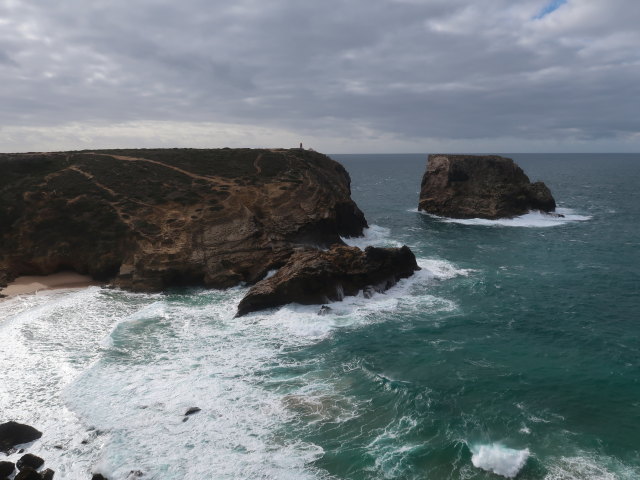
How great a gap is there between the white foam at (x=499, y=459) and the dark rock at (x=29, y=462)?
62.0ft

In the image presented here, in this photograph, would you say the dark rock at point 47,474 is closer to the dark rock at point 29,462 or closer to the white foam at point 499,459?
the dark rock at point 29,462

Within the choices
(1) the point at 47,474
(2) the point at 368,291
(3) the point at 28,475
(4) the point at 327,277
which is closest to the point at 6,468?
(3) the point at 28,475

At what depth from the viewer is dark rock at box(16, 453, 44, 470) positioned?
63.2ft

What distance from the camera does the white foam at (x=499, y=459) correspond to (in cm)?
1866

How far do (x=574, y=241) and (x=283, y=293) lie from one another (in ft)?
148

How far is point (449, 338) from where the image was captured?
31.8 m

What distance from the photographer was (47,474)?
61.6 feet

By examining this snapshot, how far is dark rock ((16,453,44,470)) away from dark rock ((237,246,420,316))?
18.9m

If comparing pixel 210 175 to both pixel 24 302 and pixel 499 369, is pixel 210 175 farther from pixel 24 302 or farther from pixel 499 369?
pixel 499 369

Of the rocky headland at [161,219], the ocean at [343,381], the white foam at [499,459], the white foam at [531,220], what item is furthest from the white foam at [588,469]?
the white foam at [531,220]

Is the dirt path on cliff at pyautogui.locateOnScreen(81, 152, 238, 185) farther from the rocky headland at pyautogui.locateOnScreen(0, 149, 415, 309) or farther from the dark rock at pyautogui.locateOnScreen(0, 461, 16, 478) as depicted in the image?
the dark rock at pyautogui.locateOnScreen(0, 461, 16, 478)

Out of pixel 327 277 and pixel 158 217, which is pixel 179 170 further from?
pixel 327 277

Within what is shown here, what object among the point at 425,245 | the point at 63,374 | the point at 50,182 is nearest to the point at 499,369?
the point at 63,374

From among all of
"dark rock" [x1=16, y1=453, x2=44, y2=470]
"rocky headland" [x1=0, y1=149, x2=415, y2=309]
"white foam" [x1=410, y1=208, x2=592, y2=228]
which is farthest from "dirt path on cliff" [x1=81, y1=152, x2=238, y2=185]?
"dark rock" [x1=16, y1=453, x2=44, y2=470]
